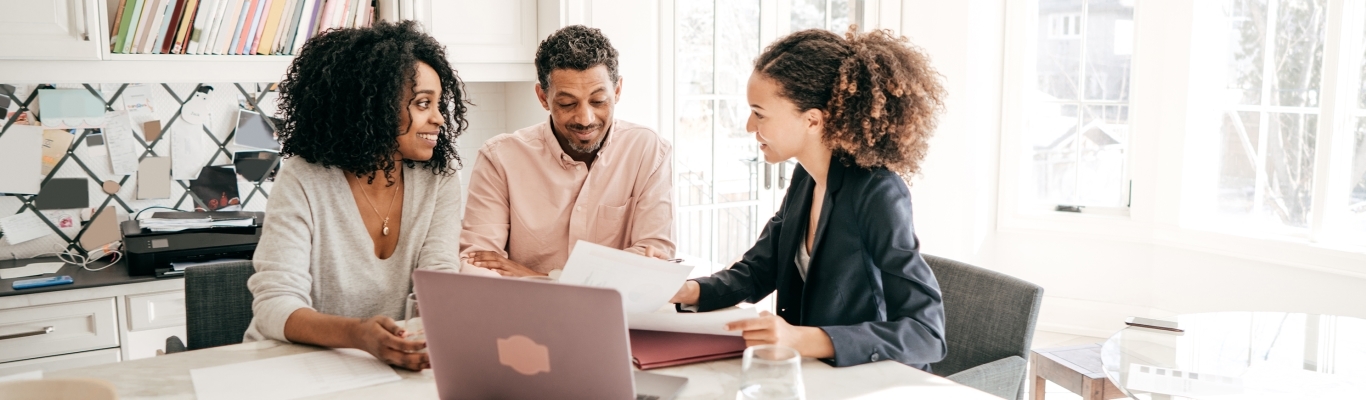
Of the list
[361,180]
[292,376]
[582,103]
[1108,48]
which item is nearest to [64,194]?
[361,180]

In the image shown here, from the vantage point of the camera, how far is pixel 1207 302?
154 inches

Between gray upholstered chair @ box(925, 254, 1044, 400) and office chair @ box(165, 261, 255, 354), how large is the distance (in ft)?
4.78

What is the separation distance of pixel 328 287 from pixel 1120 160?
11.5 ft

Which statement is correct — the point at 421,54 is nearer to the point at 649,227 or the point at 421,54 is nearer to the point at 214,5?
the point at 649,227

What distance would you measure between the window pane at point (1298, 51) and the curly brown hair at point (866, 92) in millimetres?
2648

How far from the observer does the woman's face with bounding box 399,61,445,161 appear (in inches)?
74.4

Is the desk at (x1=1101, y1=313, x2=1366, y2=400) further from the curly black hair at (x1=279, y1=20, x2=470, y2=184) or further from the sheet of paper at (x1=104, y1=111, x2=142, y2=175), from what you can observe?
the sheet of paper at (x1=104, y1=111, x2=142, y2=175)

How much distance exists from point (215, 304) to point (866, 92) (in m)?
1.39

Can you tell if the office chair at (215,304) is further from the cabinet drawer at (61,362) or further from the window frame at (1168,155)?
the window frame at (1168,155)

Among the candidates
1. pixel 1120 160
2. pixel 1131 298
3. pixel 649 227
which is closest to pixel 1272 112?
pixel 1120 160

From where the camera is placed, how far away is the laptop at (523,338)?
1104 mm

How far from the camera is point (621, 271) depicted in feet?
4.50

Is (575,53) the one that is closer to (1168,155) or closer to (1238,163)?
(1168,155)

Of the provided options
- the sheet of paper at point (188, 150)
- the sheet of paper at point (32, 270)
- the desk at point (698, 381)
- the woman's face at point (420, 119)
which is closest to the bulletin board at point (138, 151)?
the sheet of paper at point (188, 150)
